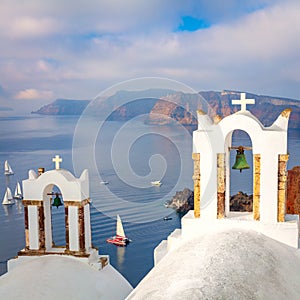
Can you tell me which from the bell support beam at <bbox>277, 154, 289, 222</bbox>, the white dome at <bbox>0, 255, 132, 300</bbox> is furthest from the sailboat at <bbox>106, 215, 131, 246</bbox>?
the bell support beam at <bbox>277, 154, 289, 222</bbox>

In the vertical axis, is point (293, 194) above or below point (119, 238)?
above

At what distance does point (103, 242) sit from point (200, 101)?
64.3ft

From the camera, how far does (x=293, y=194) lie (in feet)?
44.7

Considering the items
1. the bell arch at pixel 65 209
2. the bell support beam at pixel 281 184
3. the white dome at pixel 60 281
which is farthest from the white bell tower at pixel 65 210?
the bell support beam at pixel 281 184

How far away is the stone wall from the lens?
13.2 meters

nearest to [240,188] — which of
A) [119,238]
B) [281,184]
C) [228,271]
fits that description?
[119,238]

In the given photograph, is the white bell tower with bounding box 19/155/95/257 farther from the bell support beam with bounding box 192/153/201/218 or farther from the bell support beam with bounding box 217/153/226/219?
the bell support beam with bounding box 217/153/226/219

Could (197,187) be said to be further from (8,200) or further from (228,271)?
(8,200)

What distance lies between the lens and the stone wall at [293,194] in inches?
521

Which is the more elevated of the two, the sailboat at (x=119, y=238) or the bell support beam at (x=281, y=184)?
the bell support beam at (x=281, y=184)

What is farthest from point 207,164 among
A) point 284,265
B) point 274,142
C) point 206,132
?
point 284,265

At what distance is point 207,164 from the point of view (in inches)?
235

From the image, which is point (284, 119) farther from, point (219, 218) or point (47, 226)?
point (47, 226)

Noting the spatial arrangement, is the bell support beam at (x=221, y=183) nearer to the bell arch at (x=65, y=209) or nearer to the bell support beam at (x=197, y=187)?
the bell support beam at (x=197, y=187)
